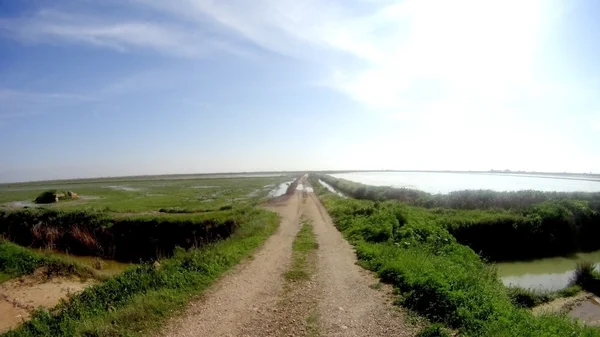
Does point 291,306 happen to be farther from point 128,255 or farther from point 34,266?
point 128,255

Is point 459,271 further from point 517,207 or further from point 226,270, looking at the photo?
point 517,207

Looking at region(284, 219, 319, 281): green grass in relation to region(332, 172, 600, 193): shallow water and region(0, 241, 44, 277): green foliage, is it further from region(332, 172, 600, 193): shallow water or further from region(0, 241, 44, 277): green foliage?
region(332, 172, 600, 193): shallow water

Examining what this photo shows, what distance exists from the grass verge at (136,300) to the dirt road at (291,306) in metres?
0.60

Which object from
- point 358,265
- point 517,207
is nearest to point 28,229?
point 358,265

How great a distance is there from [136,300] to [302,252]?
8567mm

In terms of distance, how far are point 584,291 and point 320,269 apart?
12.0m

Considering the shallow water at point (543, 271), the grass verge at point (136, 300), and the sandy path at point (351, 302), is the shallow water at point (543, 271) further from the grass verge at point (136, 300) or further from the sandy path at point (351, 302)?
the grass verge at point (136, 300)

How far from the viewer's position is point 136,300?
10.2 m

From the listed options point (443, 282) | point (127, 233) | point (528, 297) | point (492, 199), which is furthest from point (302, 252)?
point (492, 199)

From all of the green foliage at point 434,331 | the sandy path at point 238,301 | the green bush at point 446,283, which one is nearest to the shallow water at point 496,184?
the green bush at point 446,283

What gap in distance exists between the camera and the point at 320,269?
14.2 m

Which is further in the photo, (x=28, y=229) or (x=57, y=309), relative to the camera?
(x=28, y=229)

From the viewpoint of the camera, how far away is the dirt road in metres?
8.66

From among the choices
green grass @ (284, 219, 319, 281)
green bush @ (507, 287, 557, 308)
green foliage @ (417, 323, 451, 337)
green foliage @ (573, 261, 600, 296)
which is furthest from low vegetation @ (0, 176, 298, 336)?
green foliage @ (573, 261, 600, 296)
